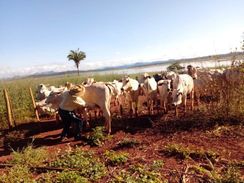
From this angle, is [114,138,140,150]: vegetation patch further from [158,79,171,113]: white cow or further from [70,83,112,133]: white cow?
[158,79,171,113]: white cow

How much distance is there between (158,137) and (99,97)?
87.7 inches

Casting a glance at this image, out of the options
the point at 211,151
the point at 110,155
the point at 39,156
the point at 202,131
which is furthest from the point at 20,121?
the point at 211,151

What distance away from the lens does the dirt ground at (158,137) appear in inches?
286

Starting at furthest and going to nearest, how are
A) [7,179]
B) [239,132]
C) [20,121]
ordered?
[20,121]
[239,132]
[7,179]

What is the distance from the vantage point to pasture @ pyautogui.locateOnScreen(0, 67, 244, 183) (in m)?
6.13

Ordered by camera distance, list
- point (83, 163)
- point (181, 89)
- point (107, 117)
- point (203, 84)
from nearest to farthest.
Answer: point (83, 163), point (107, 117), point (181, 89), point (203, 84)

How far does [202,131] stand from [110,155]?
317cm

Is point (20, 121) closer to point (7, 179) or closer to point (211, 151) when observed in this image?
point (7, 179)

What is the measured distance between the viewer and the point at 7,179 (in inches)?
243

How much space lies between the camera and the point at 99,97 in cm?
983

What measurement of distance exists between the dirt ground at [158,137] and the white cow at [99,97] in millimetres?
672

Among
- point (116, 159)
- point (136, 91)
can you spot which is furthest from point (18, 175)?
point (136, 91)

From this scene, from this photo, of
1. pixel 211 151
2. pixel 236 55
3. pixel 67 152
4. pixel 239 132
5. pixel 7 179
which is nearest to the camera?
pixel 7 179

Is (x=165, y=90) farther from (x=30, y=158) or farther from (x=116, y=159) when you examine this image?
(x=30, y=158)
